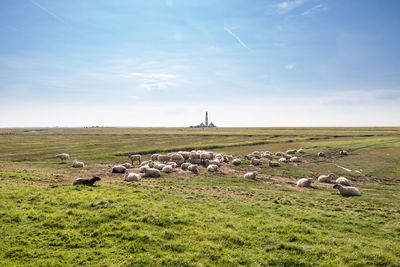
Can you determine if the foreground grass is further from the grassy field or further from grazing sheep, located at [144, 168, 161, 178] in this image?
grazing sheep, located at [144, 168, 161, 178]

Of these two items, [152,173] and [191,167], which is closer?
[152,173]

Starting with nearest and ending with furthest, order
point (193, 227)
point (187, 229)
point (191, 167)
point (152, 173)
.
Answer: point (187, 229)
point (193, 227)
point (152, 173)
point (191, 167)

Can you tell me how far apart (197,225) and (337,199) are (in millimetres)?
10942

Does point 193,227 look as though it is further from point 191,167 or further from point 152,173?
point 191,167

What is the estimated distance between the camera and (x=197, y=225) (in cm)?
1298

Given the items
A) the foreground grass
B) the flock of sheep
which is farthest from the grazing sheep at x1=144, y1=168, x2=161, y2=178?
the foreground grass

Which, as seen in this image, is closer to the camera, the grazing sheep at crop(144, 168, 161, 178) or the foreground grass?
the foreground grass

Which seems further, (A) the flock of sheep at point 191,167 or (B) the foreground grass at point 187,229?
(A) the flock of sheep at point 191,167

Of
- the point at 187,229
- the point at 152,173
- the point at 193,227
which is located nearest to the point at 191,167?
the point at 152,173

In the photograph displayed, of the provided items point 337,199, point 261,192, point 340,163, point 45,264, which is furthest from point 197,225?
point 340,163

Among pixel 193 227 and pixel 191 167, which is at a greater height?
pixel 191 167

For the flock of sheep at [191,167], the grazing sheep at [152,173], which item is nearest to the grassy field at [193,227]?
the flock of sheep at [191,167]

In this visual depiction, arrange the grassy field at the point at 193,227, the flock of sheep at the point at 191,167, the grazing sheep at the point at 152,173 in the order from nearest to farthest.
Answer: the grassy field at the point at 193,227 → the flock of sheep at the point at 191,167 → the grazing sheep at the point at 152,173

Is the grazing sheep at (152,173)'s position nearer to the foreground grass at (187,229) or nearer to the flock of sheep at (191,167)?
the flock of sheep at (191,167)
